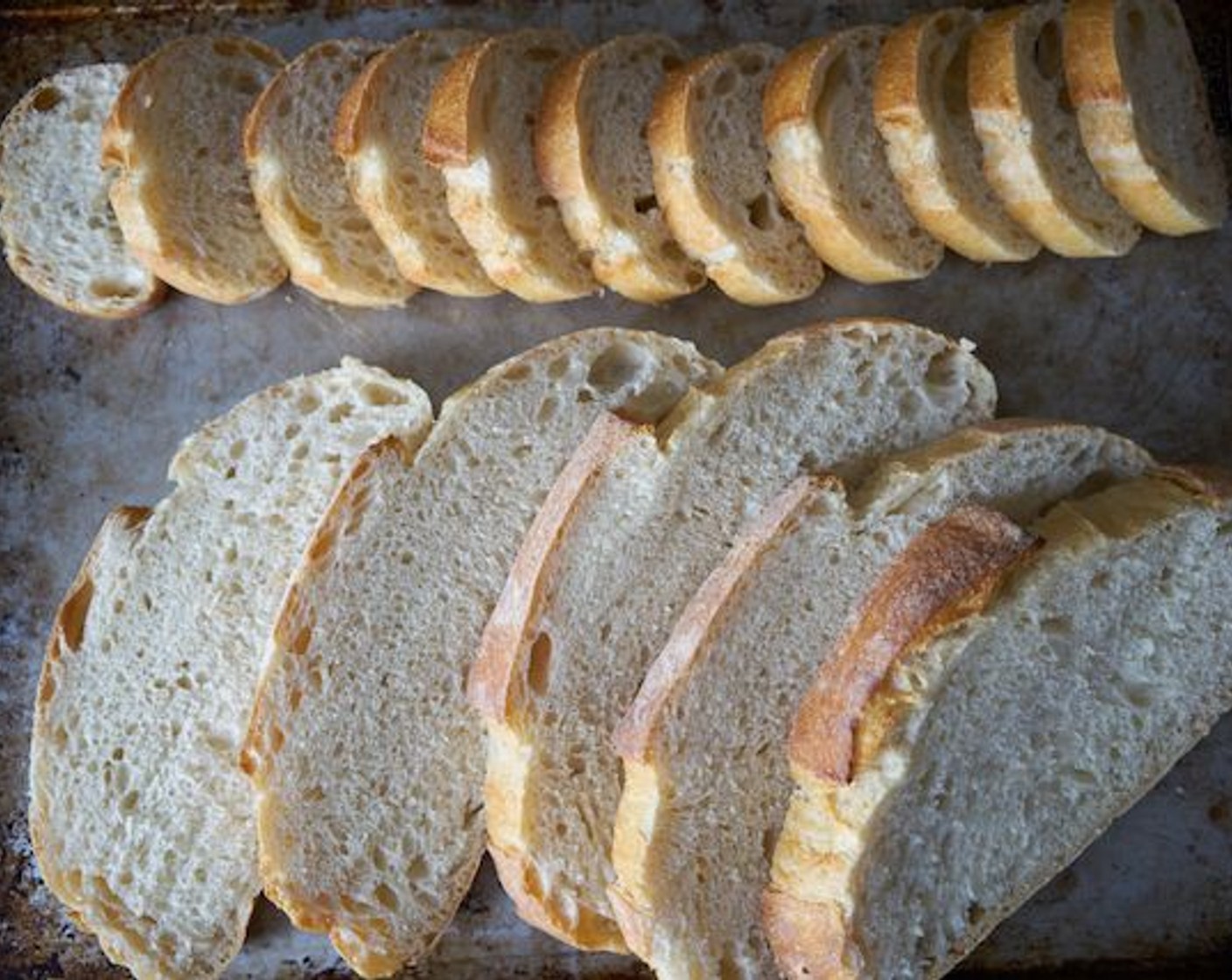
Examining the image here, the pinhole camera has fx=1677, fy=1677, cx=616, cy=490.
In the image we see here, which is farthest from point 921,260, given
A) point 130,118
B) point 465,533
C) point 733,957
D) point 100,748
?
point 100,748

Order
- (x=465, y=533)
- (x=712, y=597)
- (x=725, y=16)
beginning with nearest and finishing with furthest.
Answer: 1. (x=712, y=597)
2. (x=465, y=533)
3. (x=725, y=16)

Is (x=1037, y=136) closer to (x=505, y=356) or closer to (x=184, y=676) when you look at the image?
(x=505, y=356)

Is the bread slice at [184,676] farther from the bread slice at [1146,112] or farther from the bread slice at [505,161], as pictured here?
the bread slice at [1146,112]

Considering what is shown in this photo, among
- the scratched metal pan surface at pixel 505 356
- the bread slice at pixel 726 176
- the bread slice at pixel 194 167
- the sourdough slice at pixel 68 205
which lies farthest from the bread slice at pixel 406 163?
the sourdough slice at pixel 68 205

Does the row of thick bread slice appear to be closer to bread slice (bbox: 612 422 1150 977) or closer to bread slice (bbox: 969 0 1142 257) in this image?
bread slice (bbox: 969 0 1142 257)

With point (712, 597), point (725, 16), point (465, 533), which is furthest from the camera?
point (725, 16)

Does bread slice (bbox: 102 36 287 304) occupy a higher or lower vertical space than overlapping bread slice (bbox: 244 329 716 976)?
higher

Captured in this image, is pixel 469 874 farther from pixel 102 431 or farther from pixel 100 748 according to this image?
pixel 102 431

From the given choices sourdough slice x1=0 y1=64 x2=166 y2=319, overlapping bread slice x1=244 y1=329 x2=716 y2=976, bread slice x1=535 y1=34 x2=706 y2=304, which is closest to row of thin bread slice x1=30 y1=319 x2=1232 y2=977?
overlapping bread slice x1=244 y1=329 x2=716 y2=976
